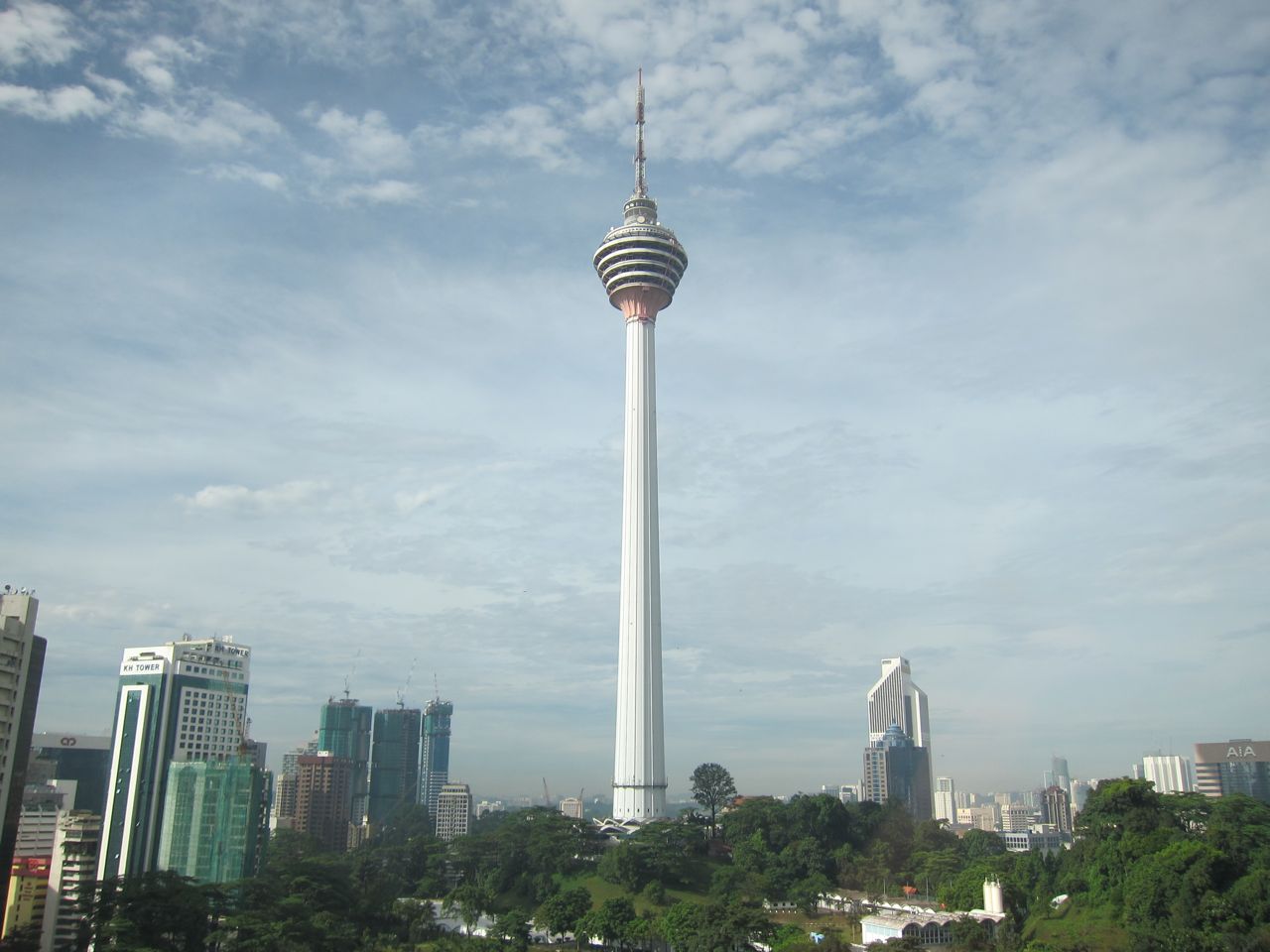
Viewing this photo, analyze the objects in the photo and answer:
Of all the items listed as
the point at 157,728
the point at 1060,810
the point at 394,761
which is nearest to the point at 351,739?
the point at 394,761

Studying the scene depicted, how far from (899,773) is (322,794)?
343 ft

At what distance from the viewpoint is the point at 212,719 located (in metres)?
90.6

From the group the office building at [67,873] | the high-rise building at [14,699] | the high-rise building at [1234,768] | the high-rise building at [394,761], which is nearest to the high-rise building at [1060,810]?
the high-rise building at [1234,768]

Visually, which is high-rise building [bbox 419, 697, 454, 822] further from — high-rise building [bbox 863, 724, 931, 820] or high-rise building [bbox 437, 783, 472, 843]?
high-rise building [bbox 863, 724, 931, 820]

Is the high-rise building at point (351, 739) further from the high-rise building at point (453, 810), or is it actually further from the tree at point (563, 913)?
the tree at point (563, 913)

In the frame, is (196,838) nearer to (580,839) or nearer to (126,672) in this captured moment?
(126,672)

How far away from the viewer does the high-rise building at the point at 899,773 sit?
188500mm

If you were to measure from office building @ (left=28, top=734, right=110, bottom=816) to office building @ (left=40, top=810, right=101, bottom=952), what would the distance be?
36.6m

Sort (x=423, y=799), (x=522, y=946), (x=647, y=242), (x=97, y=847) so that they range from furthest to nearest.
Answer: (x=423, y=799)
(x=647, y=242)
(x=97, y=847)
(x=522, y=946)

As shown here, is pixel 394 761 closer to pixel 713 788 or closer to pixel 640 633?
pixel 713 788

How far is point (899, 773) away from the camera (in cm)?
19000

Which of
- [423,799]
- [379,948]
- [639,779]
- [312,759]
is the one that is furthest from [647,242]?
[423,799]

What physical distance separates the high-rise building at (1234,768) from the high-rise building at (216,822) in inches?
5210

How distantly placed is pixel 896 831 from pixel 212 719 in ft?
200
